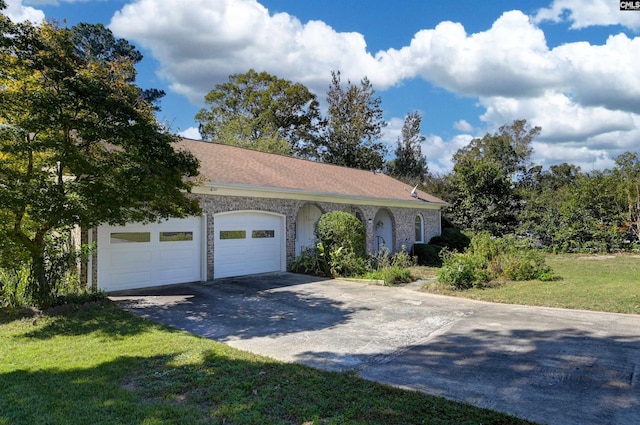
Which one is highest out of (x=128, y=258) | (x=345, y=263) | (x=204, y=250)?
(x=204, y=250)

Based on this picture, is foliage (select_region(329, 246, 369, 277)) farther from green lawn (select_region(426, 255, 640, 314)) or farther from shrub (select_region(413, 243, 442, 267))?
shrub (select_region(413, 243, 442, 267))

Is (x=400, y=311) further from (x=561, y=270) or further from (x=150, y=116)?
(x=561, y=270)

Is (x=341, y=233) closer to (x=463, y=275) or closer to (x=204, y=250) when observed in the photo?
(x=463, y=275)

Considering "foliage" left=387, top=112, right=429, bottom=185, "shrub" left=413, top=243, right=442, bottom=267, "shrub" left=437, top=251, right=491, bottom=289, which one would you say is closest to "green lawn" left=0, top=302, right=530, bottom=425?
"shrub" left=437, top=251, right=491, bottom=289

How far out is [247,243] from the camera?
13555mm

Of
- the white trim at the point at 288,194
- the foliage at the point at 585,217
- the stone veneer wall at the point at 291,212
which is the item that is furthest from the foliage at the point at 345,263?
the foliage at the point at 585,217

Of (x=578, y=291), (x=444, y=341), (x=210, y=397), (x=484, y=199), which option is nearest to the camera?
(x=210, y=397)

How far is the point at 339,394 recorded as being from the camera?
4238 mm

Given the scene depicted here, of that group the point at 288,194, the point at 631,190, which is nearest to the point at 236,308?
the point at 288,194

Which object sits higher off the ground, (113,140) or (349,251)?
(113,140)

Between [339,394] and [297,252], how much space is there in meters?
Answer: 12.5

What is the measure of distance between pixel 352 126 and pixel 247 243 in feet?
85.5

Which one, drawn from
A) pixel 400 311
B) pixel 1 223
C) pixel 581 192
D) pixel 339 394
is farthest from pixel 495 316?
pixel 581 192

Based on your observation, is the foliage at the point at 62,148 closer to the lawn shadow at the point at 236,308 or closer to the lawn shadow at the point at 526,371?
the lawn shadow at the point at 236,308
